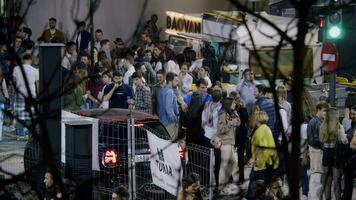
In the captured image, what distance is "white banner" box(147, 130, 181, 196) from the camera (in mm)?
10727

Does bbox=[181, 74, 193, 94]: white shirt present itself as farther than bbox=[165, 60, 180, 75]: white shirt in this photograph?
No

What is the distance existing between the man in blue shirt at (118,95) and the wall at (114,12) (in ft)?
30.8

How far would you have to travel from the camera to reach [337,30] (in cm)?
1698

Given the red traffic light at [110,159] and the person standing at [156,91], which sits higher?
the person standing at [156,91]

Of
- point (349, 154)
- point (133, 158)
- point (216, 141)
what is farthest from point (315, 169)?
point (133, 158)

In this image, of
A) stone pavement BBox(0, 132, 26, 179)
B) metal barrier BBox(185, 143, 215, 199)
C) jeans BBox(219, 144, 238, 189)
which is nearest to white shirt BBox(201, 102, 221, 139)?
jeans BBox(219, 144, 238, 189)

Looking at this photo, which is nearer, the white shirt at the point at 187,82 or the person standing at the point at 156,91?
the person standing at the point at 156,91

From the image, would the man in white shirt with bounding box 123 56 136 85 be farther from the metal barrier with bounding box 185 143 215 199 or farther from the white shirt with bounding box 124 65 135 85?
the metal barrier with bounding box 185 143 215 199

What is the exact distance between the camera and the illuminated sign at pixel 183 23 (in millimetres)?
25578

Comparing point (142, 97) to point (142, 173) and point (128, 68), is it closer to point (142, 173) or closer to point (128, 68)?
point (128, 68)

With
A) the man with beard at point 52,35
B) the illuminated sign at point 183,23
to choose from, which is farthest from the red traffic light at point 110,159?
the illuminated sign at point 183,23

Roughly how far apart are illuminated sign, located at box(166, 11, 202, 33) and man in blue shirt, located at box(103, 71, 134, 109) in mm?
9233

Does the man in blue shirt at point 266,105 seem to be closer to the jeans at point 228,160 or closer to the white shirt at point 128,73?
the jeans at point 228,160

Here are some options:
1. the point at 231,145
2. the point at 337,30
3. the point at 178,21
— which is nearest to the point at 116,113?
the point at 231,145
